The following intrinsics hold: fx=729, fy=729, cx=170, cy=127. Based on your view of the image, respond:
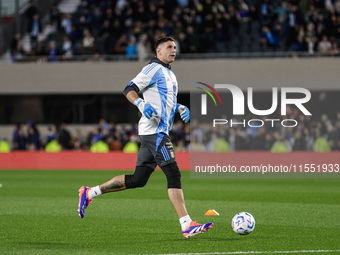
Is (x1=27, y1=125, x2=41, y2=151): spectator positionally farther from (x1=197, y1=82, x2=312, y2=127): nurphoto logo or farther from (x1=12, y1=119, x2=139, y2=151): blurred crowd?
(x1=197, y1=82, x2=312, y2=127): nurphoto logo

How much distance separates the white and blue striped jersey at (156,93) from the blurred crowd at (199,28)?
1960 cm

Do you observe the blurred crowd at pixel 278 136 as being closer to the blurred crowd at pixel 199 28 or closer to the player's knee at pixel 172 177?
the blurred crowd at pixel 199 28

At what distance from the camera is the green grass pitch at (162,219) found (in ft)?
28.5

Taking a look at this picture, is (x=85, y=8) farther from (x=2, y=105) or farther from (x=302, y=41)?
(x=302, y=41)

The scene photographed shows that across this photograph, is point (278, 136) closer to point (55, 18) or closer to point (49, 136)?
point (49, 136)

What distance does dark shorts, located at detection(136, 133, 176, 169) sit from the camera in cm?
932

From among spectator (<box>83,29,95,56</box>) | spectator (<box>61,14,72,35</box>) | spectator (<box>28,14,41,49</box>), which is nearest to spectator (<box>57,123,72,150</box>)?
spectator (<box>83,29,95,56</box>)

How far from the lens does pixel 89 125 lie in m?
32.4

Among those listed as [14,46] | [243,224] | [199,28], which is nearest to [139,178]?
[243,224]

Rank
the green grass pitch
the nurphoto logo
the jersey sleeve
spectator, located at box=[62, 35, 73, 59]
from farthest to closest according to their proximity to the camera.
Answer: spectator, located at box=[62, 35, 73, 59] < the nurphoto logo < the jersey sleeve < the green grass pitch

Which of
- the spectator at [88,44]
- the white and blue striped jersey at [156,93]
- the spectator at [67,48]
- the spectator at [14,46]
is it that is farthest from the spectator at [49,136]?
the white and blue striped jersey at [156,93]

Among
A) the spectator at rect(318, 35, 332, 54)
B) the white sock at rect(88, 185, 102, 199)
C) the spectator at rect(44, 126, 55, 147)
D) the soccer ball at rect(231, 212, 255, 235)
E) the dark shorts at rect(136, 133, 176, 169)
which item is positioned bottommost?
the soccer ball at rect(231, 212, 255, 235)

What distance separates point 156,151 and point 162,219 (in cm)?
252

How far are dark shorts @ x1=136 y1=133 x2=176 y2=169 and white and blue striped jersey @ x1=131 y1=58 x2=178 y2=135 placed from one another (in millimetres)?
84
